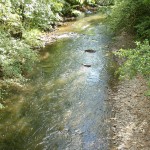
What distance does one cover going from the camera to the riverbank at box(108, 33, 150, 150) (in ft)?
27.5

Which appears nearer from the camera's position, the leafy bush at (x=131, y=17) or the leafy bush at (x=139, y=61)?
the leafy bush at (x=139, y=61)

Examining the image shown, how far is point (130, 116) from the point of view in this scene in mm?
9781

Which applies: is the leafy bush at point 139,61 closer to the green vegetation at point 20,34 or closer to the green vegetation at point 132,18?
the green vegetation at point 20,34

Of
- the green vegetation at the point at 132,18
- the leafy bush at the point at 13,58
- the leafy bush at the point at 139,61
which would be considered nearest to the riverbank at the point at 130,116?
the leafy bush at the point at 139,61

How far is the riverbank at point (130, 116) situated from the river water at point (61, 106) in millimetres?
355

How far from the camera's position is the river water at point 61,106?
8625 millimetres

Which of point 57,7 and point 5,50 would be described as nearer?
point 5,50

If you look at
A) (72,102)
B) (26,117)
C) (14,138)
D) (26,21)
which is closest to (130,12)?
(26,21)

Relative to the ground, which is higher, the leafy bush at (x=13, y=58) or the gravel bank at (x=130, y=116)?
the leafy bush at (x=13, y=58)

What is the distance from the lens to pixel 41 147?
8.32m

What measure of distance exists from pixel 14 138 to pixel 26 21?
1149 centimetres

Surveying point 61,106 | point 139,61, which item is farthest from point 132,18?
point 139,61

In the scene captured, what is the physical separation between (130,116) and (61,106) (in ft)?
8.46

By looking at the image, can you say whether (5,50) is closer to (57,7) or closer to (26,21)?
(26,21)
